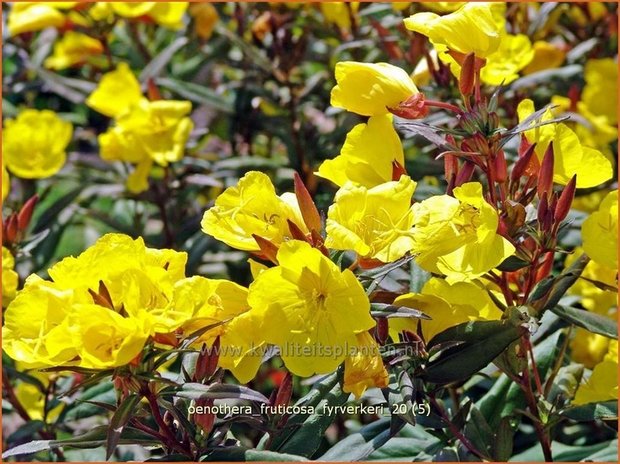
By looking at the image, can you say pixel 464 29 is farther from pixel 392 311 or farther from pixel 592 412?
pixel 592 412

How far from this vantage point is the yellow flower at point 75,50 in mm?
2715

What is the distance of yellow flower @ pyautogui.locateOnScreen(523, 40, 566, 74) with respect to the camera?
7.83 ft

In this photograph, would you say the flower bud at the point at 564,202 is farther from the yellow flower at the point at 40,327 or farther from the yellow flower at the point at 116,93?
the yellow flower at the point at 116,93

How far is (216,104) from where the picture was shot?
2.62 metres

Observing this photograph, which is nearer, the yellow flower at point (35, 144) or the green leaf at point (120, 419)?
the green leaf at point (120, 419)

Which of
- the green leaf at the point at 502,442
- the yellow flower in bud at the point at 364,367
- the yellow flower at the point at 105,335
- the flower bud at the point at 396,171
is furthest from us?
the green leaf at the point at 502,442

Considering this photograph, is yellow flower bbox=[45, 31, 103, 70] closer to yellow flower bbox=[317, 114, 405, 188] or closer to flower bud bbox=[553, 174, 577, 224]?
yellow flower bbox=[317, 114, 405, 188]

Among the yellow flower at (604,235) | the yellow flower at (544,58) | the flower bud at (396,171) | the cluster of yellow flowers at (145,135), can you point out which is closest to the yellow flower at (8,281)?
the cluster of yellow flowers at (145,135)

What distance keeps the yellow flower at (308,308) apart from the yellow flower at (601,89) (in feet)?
5.08

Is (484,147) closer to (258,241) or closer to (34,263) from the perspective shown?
(258,241)

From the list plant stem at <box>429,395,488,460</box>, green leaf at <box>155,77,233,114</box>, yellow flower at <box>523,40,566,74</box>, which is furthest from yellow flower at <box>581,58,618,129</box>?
plant stem at <box>429,395,488,460</box>

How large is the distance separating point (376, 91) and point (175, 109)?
116cm

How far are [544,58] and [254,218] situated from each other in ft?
4.82

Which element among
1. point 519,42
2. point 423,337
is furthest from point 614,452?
point 519,42
